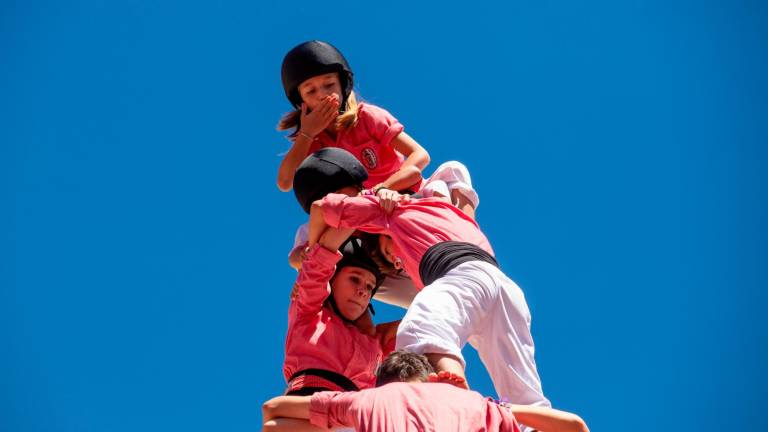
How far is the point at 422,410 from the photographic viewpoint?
14.8 feet

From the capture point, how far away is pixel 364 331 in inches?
293

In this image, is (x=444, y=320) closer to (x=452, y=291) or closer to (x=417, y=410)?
(x=452, y=291)

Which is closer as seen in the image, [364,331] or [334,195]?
[334,195]

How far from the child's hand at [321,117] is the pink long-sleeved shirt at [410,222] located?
1.06 m

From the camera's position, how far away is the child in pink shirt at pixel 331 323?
268 inches

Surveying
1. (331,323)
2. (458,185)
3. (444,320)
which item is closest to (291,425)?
(444,320)

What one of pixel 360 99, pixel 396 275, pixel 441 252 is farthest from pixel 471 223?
pixel 360 99

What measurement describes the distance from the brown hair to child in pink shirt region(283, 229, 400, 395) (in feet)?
3.06

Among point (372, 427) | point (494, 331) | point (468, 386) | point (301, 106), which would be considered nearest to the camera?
point (372, 427)

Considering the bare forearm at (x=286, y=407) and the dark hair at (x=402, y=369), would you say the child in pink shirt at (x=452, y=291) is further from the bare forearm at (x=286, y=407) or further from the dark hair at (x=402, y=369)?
the bare forearm at (x=286, y=407)

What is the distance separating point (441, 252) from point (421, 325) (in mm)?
776

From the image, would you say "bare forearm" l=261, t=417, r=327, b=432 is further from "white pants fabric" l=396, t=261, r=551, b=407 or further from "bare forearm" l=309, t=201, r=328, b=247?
"bare forearm" l=309, t=201, r=328, b=247

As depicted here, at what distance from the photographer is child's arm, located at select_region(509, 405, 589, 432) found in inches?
189

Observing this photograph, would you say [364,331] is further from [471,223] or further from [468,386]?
[468,386]
